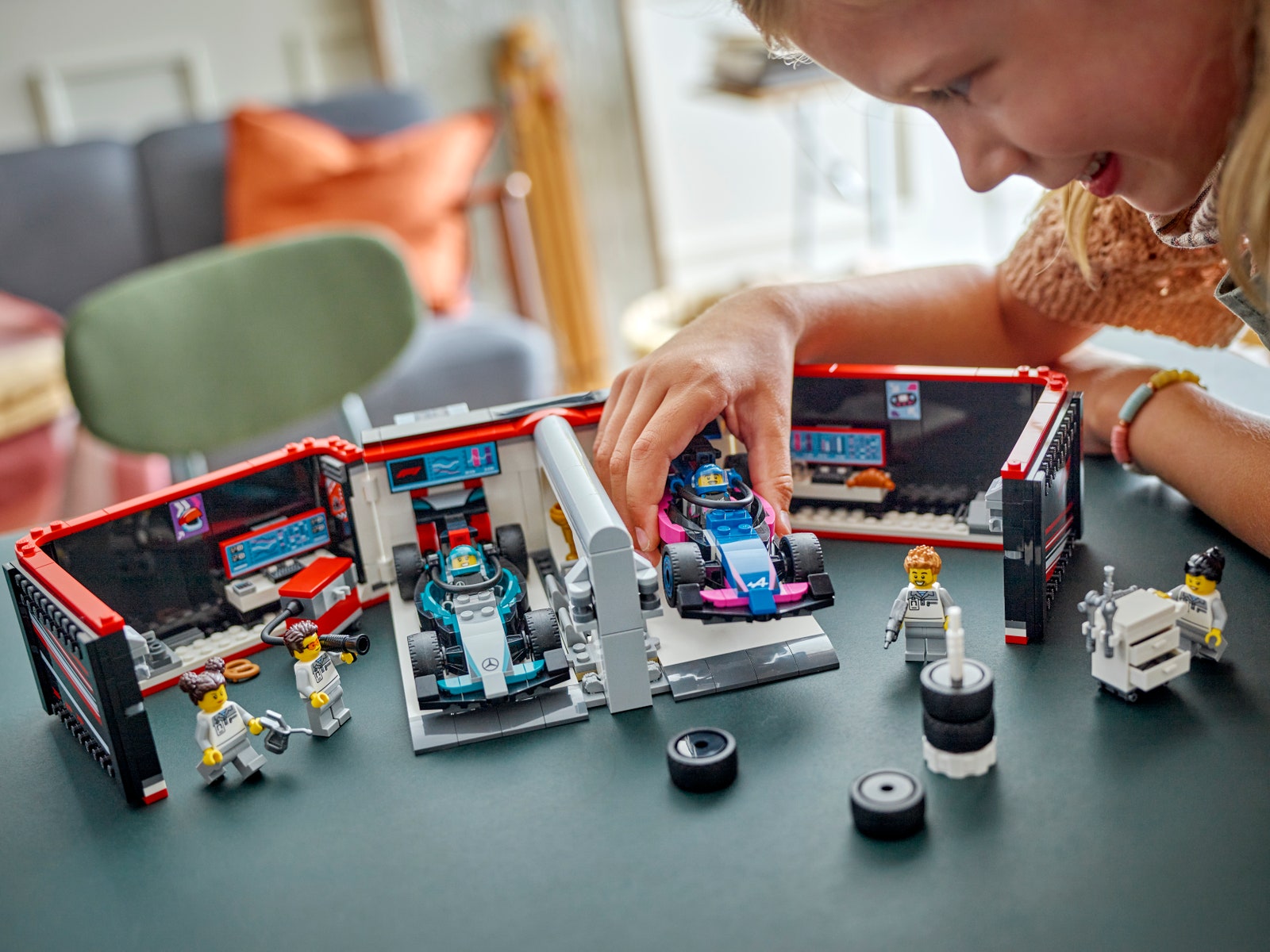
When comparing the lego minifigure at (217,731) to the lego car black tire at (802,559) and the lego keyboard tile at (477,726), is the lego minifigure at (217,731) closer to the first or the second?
the lego keyboard tile at (477,726)

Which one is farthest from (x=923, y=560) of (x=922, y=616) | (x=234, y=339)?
(x=234, y=339)

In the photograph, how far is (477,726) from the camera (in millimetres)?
703

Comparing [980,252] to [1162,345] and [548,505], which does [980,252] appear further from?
[548,505]

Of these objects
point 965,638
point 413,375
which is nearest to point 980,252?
point 413,375

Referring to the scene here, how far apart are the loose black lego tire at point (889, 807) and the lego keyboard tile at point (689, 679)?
15 centimetres

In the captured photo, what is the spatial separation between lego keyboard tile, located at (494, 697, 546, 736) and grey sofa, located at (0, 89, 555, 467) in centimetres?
171

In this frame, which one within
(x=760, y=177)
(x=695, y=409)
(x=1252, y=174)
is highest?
(x=1252, y=174)

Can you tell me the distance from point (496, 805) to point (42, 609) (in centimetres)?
33

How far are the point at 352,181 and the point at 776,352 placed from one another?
187 centimetres

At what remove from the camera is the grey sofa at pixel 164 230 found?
95.5 inches

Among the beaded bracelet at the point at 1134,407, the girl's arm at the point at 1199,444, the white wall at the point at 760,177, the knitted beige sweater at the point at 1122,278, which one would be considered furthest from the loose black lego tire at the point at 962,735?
the white wall at the point at 760,177

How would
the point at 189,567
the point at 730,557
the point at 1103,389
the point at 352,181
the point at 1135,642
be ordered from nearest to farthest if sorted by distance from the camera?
the point at 1135,642 < the point at 730,557 < the point at 189,567 < the point at 1103,389 < the point at 352,181

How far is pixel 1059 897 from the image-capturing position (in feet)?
1.68

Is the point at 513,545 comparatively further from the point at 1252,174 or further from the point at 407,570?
the point at 1252,174
